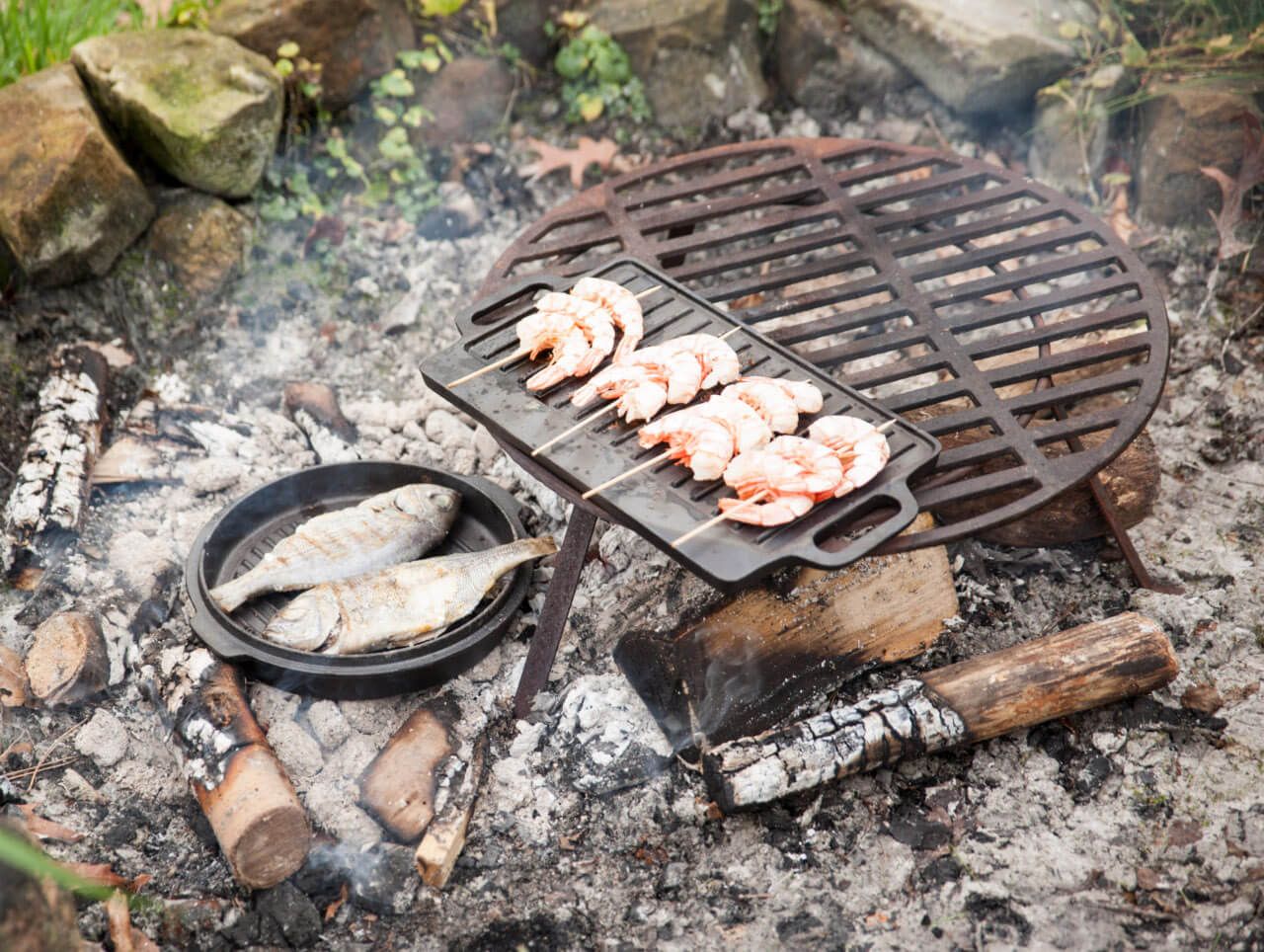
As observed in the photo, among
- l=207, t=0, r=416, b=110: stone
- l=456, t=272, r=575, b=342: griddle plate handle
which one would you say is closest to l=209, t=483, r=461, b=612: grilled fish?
l=456, t=272, r=575, b=342: griddle plate handle

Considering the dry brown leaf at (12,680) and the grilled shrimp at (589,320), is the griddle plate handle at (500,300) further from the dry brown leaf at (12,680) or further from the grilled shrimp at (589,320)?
the dry brown leaf at (12,680)

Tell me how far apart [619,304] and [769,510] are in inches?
41.6

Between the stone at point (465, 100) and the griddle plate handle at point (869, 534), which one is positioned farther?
the stone at point (465, 100)

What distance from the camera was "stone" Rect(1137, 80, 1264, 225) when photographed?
5020 mm

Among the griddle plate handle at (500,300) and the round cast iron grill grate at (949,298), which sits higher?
the griddle plate handle at (500,300)

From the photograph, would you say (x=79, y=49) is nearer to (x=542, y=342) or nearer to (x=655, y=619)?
(x=542, y=342)

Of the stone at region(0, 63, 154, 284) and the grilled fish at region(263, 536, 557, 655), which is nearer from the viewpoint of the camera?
the grilled fish at region(263, 536, 557, 655)

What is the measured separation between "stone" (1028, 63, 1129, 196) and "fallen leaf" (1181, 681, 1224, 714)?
121 inches

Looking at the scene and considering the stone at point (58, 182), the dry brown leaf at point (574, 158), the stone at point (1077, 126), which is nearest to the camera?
the stone at point (58, 182)

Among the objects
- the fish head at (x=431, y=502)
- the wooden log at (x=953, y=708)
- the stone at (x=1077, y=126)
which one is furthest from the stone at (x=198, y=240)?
the stone at (x=1077, y=126)

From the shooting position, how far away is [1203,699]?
11.7 feet

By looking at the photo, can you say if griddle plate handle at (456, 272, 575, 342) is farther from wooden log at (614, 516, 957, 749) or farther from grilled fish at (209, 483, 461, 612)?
wooden log at (614, 516, 957, 749)

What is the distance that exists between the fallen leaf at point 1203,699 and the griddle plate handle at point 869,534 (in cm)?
153

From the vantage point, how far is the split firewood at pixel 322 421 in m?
4.56
